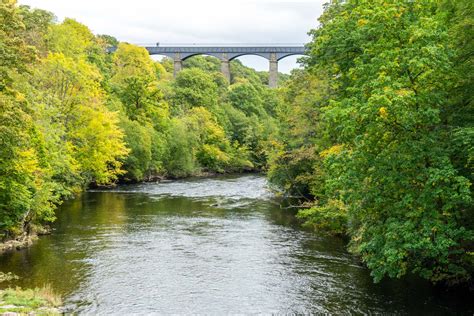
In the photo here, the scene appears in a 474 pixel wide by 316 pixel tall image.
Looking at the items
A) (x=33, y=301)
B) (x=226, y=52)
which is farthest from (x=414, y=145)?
(x=226, y=52)

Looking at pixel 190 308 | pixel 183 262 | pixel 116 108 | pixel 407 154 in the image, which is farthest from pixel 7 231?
pixel 116 108

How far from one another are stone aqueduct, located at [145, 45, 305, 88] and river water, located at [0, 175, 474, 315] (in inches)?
2951

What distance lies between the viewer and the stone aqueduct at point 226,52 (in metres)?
102

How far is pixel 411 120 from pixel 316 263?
28.2 ft

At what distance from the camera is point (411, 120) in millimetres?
13344

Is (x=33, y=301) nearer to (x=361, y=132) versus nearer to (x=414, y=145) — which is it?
(x=361, y=132)

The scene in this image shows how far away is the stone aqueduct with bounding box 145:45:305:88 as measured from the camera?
334 feet

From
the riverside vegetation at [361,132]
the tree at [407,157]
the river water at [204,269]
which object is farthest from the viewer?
the river water at [204,269]

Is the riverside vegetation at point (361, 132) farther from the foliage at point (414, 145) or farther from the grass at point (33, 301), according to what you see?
the grass at point (33, 301)

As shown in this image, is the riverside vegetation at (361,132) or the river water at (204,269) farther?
the river water at (204,269)

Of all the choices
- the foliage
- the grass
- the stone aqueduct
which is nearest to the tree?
the foliage

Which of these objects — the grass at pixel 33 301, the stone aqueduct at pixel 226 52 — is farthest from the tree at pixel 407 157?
the stone aqueduct at pixel 226 52

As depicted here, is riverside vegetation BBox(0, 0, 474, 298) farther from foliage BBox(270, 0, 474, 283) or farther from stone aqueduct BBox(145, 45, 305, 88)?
stone aqueduct BBox(145, 45, 305, 88)

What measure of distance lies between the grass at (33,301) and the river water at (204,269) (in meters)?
0.59
